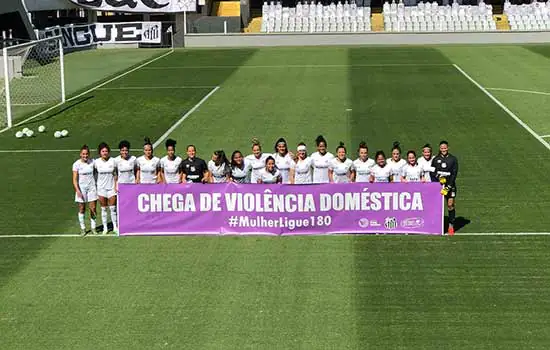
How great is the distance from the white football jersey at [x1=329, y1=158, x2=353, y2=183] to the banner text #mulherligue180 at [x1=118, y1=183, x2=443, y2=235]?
24.1 inches

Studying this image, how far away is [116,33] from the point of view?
55.1m

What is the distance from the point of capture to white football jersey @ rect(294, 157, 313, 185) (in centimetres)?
1622

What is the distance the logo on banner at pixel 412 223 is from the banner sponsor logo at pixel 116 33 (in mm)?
40553

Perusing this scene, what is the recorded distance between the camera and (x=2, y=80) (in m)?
37.7

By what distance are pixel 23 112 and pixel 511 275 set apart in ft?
69.1

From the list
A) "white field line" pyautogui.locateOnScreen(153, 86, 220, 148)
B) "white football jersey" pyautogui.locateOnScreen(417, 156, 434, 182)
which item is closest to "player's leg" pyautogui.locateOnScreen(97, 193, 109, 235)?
"white football jersey" pyautogui.locateOnScreen(417, 156, 434, 182)

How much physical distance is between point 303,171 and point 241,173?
1088 millimetres

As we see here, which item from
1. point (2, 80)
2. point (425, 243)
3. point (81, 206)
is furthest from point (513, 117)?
point (2, 80)

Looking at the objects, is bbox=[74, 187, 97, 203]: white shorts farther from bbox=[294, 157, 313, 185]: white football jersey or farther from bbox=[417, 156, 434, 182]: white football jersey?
bbox=[417, 156, 434, 182]: white football jersey

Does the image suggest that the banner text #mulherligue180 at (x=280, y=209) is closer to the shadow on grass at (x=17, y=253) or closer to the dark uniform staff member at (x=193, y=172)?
the dark uniform staff member at (x=193, y=172)

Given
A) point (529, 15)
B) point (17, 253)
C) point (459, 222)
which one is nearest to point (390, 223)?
point (459, 222)

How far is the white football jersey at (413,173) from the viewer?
623 inches

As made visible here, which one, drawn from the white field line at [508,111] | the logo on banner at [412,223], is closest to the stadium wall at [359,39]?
the white field line at [508,111]

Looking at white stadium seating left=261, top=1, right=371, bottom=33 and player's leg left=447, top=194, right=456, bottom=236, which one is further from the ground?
white stadium seating left=261, top=1, right=371, bottom=33
